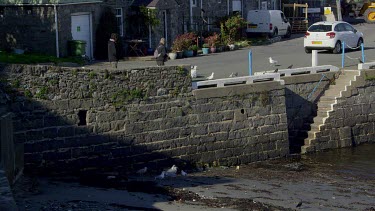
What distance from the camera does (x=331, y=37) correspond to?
1409 inches

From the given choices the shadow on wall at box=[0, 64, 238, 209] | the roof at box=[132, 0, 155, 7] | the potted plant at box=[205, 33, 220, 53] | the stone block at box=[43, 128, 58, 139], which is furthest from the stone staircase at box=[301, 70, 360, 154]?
the roof at box=[132, 0, 155, 7]

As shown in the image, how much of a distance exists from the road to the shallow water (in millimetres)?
3829

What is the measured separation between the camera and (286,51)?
38.8 m

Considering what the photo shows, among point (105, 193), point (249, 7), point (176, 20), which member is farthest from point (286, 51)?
point (105, 193)

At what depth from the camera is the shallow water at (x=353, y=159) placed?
2275 cm

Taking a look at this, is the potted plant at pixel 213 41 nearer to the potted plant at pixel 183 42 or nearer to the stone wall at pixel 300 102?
the potted plant at pixel 183 42

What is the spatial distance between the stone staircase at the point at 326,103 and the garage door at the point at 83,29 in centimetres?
1181

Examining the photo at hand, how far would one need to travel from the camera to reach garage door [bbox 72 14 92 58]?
1355 inches

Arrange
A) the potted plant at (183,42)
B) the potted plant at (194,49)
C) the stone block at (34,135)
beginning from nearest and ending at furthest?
the stone block at (34,135) → the potted plant at (183,42) → the potted plant at (194,49)

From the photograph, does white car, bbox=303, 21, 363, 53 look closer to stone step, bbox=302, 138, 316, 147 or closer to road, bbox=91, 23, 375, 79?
road, bbox=91, 23, 375, 79

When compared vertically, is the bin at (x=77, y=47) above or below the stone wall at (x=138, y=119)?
above

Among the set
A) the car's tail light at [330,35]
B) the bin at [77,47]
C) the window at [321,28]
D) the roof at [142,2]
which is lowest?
the bin at [77,47]

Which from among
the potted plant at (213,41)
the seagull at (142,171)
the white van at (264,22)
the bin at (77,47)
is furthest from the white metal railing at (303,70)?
the white van at (264,22)

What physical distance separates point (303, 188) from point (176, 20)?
21657 mm
